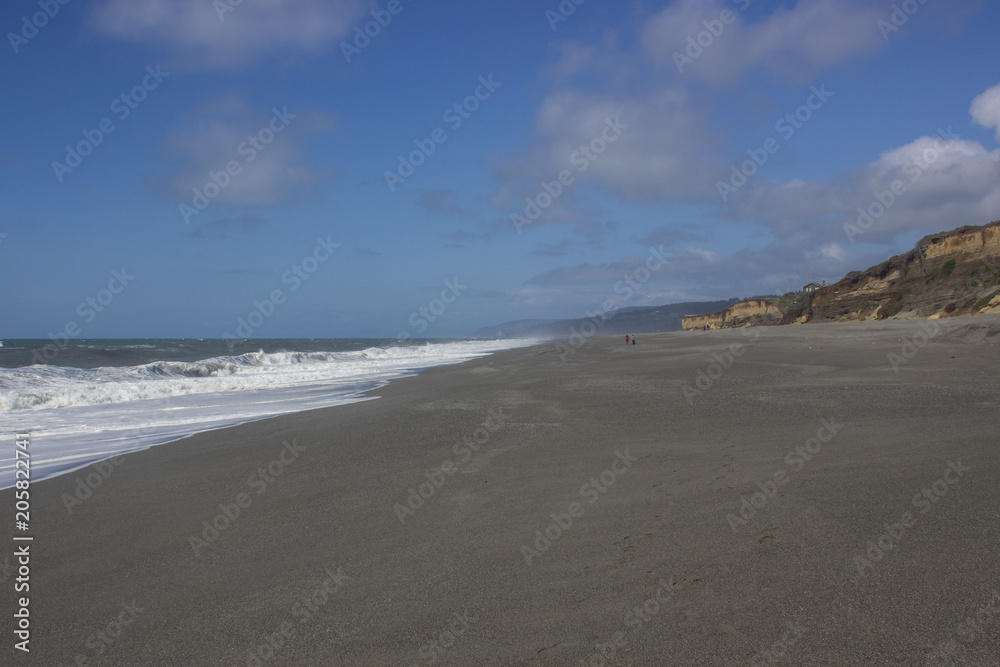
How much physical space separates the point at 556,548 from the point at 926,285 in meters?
38.8

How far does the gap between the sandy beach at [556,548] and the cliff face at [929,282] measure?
91.5 ft

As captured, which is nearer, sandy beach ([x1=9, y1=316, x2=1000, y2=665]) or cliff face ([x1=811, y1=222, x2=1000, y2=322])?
sandy beach ([x1=9, y1=316, x2=1000, y2=665])

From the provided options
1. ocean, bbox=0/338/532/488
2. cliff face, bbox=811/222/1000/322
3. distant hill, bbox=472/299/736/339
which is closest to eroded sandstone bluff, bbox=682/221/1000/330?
cliff face, bbox=811/222/1000/322

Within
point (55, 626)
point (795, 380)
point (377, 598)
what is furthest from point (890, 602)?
point (795, 380)

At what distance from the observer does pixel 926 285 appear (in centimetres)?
3256

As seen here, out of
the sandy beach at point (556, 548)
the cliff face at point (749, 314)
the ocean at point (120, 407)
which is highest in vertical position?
the cliff face at point (749, 314)

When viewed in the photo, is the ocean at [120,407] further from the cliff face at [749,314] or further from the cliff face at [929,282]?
the cliff face at [749,314]

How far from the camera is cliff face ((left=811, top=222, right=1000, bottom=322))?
93.8 ft

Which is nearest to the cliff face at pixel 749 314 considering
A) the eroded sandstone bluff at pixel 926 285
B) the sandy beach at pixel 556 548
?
the eroded sandstone bluff at pixel 926 285

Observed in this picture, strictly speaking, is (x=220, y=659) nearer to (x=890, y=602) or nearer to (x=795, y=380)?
(x=890, y=602)

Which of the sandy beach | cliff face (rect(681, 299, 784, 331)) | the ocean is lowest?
the sandy beach

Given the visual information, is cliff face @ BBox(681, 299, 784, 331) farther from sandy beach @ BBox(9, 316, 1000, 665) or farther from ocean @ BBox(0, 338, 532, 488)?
sandy beach @ BBox(9, 316, 1000, 665)

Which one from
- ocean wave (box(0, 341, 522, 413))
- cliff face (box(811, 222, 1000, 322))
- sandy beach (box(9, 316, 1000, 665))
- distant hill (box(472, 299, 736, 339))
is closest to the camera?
sandy beach (box(9, 316, 1000, 665))

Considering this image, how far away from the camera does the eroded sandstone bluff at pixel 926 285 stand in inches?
1111
